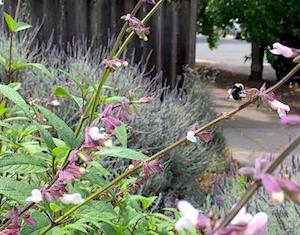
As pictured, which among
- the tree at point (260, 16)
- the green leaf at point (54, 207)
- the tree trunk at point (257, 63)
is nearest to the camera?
the green leaf at point (54, 207)

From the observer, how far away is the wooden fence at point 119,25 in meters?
6.71

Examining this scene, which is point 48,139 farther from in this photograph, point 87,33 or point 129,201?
point 87,33

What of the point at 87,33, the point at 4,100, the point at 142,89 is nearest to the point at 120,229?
the point at 4,100

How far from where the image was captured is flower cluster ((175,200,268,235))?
28.1 inches

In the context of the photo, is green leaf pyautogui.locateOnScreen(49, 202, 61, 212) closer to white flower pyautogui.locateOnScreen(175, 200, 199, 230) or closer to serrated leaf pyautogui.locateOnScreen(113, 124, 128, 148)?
serrated leaf pyautogui.locateOnScreen(113, 124, 128, 148)

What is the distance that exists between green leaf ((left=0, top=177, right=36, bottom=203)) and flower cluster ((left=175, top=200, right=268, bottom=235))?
84 centimetres

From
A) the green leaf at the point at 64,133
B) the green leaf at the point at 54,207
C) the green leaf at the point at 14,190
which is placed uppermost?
the green leaf at the point at 64,133

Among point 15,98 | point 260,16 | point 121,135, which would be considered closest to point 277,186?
point 15,98

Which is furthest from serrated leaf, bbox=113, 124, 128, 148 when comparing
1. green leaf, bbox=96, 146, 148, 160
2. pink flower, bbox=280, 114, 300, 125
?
pink flower, bbox=280, 114, 300, 125

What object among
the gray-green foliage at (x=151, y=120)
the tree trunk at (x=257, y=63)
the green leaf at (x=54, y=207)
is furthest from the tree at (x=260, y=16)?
the green leaf at (x=54, y=207)

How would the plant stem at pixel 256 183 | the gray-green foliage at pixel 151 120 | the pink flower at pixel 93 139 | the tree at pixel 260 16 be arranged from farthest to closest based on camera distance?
the tree at pixel 260 16 → the gray-green foliage at pixel 151 120 → the pink flower at pixel 93 139 → the plant stem at pixel 256 183

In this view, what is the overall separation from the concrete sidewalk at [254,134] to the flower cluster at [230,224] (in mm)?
6462

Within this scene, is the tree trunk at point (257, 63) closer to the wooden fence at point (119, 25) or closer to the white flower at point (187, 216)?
the wooden fence at point (119, 25)

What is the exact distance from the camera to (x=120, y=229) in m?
1.77
